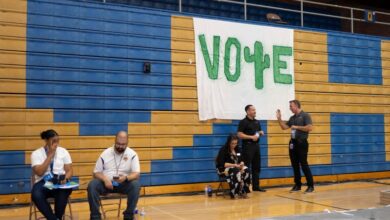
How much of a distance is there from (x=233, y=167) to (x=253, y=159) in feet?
3.00

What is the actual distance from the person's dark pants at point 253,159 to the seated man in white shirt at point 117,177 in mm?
2761

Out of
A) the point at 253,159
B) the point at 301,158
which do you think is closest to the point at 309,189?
the point at 301,158

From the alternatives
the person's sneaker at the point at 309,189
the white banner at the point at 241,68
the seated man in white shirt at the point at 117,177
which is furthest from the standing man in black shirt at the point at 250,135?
the seated man in white shirt at the point at 117,177

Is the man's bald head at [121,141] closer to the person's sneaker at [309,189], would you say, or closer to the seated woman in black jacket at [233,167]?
the seated woman in black jacket at [233,167]

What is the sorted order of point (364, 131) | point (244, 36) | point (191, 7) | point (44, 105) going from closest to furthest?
point (44, 105) → point (244, 36) → point (364, 131) → point (191, 7)

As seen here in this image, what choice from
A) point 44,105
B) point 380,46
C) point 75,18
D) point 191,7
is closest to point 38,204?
point 44,105

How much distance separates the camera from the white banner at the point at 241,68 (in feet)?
26.9

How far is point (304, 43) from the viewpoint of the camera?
932cm

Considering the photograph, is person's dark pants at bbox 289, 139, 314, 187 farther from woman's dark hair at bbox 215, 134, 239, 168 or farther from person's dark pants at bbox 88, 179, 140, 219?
person's dark pants at bbox 88, 179, 140, 219

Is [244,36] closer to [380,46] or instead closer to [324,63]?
[324,63]

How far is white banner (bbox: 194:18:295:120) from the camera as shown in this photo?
8195mm

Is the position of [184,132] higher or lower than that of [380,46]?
lower

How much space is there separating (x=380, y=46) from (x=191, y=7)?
458 centimetres

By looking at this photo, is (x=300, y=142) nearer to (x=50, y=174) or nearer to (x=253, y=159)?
(x=253, y=159)
